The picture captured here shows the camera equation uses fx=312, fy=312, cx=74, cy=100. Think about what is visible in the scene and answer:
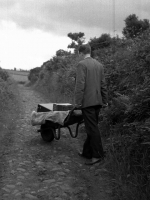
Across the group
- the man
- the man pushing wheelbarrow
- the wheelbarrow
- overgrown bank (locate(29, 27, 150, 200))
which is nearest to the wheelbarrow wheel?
the wheelbarrow

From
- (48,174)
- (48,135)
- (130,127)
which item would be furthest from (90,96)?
(48,135)

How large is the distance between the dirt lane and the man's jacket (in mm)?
1266

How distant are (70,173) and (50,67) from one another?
18633 mm

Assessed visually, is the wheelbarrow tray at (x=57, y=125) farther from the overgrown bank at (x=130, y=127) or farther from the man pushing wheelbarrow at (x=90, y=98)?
the overgrown bank at (x=130, y=127)

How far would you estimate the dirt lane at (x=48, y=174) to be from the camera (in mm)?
4707

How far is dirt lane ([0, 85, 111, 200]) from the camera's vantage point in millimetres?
4707

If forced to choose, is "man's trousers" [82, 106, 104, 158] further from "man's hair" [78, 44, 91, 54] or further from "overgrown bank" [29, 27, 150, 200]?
"man's hair" [78, 44, 91, 54]

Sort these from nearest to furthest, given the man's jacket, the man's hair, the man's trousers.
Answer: the man's jacket < the man's trousers < the man's hair

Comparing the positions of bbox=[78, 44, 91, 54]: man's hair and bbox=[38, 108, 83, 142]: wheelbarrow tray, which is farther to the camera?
bbox=[38, 108, 83, 142]: wheelbarrow tray

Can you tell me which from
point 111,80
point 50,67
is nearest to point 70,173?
point 111,80

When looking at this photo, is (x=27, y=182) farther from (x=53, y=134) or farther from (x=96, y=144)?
(x=53, y=134)

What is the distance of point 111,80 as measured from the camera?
912cm

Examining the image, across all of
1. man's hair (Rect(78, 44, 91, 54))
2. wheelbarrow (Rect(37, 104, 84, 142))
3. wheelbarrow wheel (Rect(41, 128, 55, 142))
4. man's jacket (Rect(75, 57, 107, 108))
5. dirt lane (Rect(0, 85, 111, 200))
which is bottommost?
dirt lane (Rect(0, 85, 111, 200))

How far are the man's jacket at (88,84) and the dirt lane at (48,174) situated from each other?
127cm
